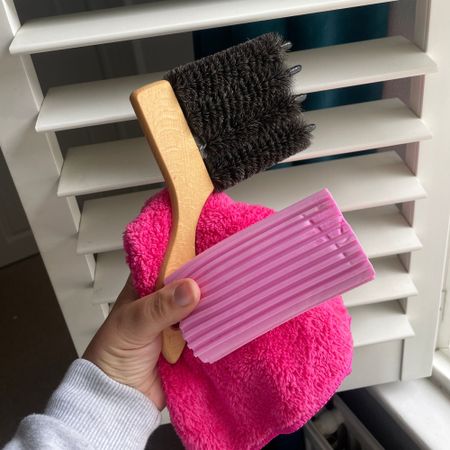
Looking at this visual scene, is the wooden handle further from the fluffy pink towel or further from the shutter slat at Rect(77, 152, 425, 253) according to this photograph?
the shutter slat at Rect(77, 152, 425, 253)

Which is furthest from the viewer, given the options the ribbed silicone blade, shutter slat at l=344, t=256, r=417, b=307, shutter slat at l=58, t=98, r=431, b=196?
shutter slat at l=344, t=256, r=417, b=307

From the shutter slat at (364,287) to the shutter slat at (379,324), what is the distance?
0.06m

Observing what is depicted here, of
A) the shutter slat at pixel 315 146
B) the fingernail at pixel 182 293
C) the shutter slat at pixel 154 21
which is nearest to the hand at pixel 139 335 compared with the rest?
the fingernail at pixel 182 293

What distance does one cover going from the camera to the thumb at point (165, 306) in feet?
1.32

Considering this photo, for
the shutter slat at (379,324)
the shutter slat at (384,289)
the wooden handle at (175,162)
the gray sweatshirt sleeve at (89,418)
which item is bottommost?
the shutter slat at (379,324)

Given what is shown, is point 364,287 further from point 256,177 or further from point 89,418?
point 89,418

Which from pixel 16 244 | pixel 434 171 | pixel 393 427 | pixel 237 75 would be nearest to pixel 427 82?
pixel 434 171

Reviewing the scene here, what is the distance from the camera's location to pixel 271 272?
1.31 feet

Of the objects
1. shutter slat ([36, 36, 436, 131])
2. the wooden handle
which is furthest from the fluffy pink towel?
shutter slat ([36, 36, 436, 131])

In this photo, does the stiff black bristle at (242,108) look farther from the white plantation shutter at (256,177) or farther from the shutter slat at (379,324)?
the shutter slat at (379,324)

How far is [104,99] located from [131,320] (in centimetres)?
20

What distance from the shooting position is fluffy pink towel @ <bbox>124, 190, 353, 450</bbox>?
42cm

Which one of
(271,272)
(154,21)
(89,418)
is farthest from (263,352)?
(154,21)

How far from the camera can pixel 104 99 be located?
1.65ft
